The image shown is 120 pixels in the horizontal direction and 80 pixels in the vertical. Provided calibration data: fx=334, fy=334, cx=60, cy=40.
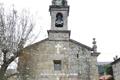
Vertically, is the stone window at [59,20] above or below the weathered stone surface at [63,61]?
above

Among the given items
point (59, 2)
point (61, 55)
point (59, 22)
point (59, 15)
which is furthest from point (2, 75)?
point (59, 2)

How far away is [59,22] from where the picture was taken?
29781 mm

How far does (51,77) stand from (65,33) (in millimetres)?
4124

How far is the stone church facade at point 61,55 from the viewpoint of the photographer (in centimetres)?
2884

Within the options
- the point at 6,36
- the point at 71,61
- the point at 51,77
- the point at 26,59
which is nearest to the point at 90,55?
the point at 71,61

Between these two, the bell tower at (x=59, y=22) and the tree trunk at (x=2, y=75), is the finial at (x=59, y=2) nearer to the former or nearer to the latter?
the bell tower at (x=59, y=22)

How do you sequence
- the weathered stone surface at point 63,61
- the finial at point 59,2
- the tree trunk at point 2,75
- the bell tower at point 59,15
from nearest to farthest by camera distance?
the tree trunk at point 2,75
the weathered stone surface at point 63,61
the bell tower at point 59,15
the finial at point 59,2

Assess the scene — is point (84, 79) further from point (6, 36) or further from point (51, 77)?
point (6, 36)

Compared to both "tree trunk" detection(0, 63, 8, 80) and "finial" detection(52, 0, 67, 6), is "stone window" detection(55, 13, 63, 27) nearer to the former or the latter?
"finial" detection(52, 0, 67, 6)

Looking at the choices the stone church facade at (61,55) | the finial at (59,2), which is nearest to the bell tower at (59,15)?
the stone church facade at (61,55)

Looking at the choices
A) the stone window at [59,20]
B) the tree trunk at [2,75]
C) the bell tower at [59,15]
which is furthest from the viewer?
the stone window at [59,20]

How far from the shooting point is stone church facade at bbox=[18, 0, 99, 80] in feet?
94.6

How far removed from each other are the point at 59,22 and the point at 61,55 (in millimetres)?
2977

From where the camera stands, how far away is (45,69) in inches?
1137
